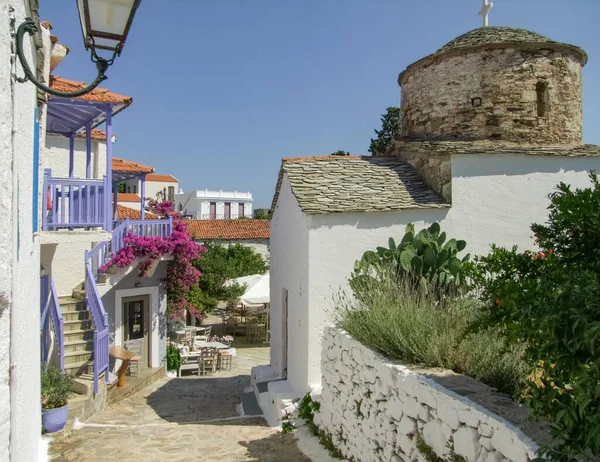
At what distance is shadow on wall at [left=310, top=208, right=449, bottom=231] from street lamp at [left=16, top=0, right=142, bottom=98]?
5.18 m

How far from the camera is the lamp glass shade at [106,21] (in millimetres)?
3087

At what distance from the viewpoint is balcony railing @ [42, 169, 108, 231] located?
768 cm

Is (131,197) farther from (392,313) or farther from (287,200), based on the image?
(392,313)

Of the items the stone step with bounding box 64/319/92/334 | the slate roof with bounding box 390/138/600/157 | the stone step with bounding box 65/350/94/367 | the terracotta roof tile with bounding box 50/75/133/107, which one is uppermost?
the terracotta roof tile with bounding box 50/75/133/107

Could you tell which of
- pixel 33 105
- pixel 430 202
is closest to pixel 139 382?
pixel 430 202

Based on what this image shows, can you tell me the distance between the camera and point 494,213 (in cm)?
924

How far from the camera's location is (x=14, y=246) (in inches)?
129

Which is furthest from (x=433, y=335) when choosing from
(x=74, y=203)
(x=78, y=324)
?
(x=78, y=324)

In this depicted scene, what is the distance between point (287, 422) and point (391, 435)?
3.37 metres

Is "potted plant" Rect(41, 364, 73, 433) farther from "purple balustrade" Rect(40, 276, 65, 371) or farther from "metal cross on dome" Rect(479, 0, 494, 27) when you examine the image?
"metal cross on dome" Rect(479, 0, 494, 27)

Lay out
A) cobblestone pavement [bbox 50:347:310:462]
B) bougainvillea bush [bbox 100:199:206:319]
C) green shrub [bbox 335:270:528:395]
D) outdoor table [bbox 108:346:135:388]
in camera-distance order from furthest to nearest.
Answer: bougainvillea bush [bbox 100:199:206:319], outdoor table [bbox 108:346:135:388], cobblestone pavement [bbox 50:347:310:462], green shrub [bbox 335:270:528:395]

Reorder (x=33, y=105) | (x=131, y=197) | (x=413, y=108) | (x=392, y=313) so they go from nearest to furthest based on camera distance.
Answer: (x=33, y=105) < (x=392, y=313) < (x=413, y=108) < (x=131, y=197)

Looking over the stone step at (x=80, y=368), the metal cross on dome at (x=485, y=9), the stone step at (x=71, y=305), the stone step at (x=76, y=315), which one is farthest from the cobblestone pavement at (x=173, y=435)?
the metal cross on dome at (x=485, y=9)

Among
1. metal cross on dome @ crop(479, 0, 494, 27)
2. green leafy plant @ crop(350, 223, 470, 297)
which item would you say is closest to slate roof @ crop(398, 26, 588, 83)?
metal cross on dome @ crop(479, 0, 494, 27)
